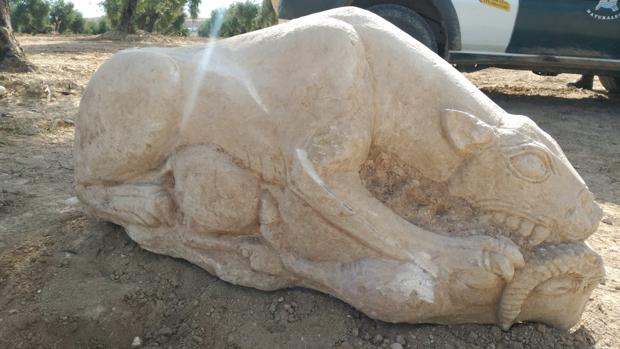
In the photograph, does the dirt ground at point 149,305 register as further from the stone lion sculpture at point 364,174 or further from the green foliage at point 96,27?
the green foliage at point 96,27

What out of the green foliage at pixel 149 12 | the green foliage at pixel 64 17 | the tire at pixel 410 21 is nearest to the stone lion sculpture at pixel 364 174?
the tire at pixel 410 21

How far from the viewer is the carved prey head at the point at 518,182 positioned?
6.61 feet

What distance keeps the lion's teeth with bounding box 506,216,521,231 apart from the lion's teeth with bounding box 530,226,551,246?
0.07m

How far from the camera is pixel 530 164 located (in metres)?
2.01

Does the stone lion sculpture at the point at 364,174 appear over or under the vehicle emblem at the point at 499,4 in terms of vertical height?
under

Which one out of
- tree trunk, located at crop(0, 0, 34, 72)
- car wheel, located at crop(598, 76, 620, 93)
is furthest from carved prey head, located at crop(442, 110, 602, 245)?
car wheel, located at crop(598, 76, 620, 93)

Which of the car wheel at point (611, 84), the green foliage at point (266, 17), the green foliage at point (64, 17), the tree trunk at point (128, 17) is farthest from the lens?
the green foliage at point (64, 17)

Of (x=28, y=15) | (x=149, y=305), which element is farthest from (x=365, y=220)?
(x=28, y=15)

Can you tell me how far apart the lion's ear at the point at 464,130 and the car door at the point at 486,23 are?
3.90 meters

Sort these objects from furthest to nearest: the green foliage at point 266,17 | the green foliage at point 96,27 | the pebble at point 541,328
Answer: the green foliage at point 96,27 < the green foliage at point 266,17 < the pebble at point 541,328

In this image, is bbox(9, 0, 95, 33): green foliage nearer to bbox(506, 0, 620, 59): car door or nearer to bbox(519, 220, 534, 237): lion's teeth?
bbox(506, 0, 620, 59): car door

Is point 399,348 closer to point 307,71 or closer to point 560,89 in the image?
point 307,71

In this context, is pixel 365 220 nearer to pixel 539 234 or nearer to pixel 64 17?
pixel 539 234

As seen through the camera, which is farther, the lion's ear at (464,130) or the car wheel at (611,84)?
the car wheel at (611,84)
